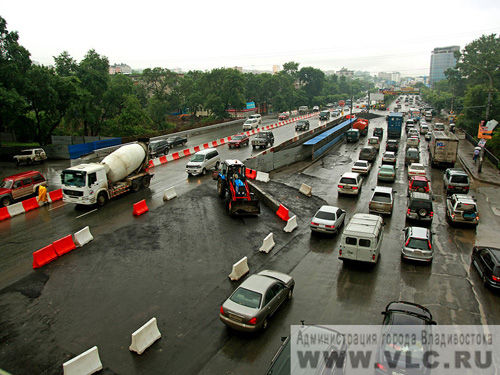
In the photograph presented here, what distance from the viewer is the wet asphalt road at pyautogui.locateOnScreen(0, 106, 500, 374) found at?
10.7 meters

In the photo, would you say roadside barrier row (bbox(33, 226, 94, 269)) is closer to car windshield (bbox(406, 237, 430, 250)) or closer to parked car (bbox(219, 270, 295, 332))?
parked car (bbox(219, 270, 295, 332))

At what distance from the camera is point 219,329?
38.5ft

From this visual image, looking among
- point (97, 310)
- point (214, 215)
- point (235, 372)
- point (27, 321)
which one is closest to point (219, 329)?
point (235, 372)

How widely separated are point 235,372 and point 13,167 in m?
37.6

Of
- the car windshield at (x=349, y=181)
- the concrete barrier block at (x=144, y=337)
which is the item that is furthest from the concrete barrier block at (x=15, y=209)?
the car windshield at (x=349, y=181)

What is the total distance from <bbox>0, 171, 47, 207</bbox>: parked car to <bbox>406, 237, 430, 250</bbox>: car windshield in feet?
82.1

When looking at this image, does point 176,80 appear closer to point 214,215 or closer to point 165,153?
point 165,153

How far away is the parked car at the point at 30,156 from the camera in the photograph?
124 ft

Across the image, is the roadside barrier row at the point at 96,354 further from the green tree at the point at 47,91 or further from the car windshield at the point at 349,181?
the green tree at the point at 47,91

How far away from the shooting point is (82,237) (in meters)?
18.0

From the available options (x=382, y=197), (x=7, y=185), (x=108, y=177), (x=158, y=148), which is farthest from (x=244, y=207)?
(x=158, y=148)

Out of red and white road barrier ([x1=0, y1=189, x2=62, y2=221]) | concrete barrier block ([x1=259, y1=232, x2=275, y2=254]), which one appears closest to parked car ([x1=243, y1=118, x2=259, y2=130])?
red and white road barrier ([x1=0, y1=189, x2=62, y2=221])

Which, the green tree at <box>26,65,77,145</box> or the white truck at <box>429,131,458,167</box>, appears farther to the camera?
the green tree at <box>26,65,77,145</box>

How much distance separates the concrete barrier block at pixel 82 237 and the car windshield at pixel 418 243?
630 inches
